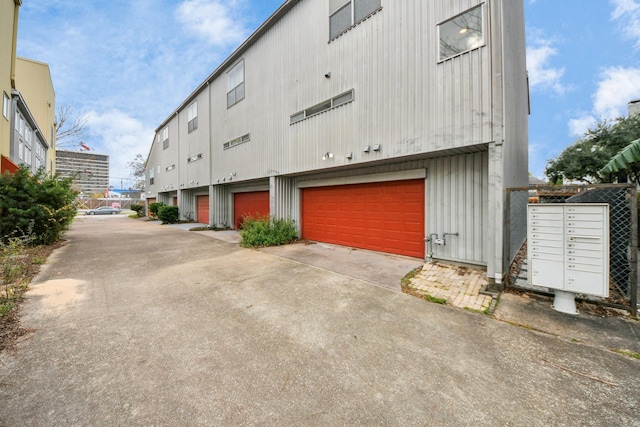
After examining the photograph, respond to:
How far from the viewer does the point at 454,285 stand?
4.41 metres

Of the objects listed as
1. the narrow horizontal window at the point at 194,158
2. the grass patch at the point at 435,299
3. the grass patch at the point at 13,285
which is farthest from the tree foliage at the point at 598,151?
the narrow horizontal window at the point at 194,158

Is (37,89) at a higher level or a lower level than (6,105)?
higher

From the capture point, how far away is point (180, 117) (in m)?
17.5

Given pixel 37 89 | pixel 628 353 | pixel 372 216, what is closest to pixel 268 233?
pixel 372 216

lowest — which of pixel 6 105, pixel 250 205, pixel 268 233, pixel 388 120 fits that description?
pixel 268 233

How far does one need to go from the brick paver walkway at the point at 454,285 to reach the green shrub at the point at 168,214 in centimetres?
1751

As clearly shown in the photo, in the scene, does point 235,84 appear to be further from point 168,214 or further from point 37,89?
point 37,89

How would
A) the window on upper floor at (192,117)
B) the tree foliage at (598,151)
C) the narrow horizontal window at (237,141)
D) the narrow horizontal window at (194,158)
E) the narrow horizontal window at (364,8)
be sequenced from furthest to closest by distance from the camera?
the window on upper floor at (192,117), the narrow horizontal window at (194,158), the tree foliage at (598,151), the narrow horizontal window at (237,141), the narrow horizontal window at (364,8)

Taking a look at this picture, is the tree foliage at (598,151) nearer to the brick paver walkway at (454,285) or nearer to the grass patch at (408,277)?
the brick paver walkway at (454,285)

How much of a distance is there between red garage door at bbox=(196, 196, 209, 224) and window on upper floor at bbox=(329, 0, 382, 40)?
12.9 meters

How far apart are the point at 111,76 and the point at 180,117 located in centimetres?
697

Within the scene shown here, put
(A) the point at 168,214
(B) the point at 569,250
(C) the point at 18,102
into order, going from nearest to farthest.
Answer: (B) the point at 569,250 < (C) the point at 18,102 < (A) the point at 168,214

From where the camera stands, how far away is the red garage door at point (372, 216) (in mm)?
6422

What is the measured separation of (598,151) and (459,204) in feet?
56.5
